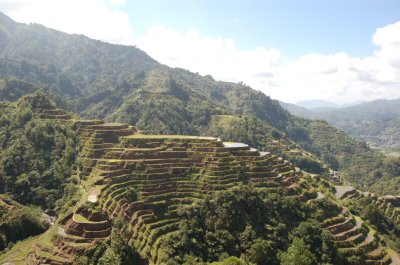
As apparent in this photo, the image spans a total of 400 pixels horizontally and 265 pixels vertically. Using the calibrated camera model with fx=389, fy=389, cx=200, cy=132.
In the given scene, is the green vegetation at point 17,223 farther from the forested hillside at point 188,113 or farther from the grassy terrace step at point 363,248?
the forested hillside at point 188,113

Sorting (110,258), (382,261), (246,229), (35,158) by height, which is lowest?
(382,261)

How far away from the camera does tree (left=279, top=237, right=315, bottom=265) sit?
45.7 m

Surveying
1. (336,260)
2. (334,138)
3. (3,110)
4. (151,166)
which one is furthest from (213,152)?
(334,138)

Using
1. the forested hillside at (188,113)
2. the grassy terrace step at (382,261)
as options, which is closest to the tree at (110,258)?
the grassy terrace step at (382,261)

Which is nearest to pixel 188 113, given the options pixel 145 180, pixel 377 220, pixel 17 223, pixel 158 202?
pixel 377 220

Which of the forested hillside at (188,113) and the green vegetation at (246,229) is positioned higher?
the forested hillside at (188,113)

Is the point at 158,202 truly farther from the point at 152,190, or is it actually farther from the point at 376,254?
Answer: the point at 376,254

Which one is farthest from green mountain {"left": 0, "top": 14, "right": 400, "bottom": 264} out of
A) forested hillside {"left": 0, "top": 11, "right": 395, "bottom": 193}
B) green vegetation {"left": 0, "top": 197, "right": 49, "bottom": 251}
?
forested hillside {"left": 0, "top": 11, "right": 395, "bottom": 193}

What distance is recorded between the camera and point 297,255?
46094 mm

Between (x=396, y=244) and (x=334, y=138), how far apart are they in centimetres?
10820

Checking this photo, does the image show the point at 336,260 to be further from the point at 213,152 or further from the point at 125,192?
the point at 125,192

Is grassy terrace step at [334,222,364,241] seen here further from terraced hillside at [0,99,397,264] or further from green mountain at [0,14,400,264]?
green mountain at [0,14,400,264]

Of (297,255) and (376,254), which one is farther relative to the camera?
(376,254)

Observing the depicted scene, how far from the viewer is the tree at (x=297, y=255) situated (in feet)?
150
